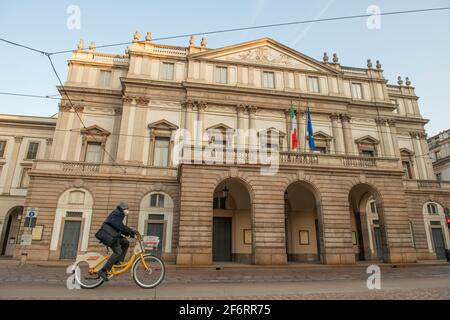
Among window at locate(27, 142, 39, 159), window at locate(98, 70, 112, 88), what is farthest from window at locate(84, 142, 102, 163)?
window at locate(27, 142, 39, 159)

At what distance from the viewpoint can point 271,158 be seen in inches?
667

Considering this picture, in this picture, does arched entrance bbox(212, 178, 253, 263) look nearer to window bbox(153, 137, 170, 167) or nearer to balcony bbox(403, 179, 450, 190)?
window bbox(153, 137, 170, 167)

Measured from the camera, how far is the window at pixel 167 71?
83.6ft

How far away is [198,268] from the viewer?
14461 mm

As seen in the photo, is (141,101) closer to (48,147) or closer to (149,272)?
(48,147)

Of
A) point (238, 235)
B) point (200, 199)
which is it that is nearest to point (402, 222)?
point (238, 235)

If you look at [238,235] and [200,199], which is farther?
[238,235]

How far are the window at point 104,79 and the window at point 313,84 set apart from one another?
17.9m

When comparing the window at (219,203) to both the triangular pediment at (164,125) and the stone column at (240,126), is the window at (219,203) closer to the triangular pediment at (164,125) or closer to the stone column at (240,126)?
the stone column at (240,126)

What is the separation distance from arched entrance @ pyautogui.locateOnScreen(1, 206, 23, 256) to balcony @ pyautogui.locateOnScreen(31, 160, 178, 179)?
1190 cm

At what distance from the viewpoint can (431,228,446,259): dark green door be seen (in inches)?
995

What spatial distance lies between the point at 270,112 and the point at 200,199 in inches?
483
